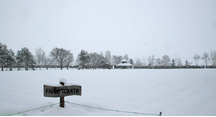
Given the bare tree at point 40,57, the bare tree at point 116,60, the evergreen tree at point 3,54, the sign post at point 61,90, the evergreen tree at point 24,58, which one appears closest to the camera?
the sign post at point 61,90

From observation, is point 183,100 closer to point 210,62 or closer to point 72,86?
point 72,86

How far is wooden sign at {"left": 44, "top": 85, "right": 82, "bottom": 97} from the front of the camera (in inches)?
137

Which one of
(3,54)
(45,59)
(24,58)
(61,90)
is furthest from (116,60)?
(61,90)

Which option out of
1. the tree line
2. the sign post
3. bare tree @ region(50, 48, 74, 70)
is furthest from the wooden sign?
bare tree @ region(50, 48, 74, 70)

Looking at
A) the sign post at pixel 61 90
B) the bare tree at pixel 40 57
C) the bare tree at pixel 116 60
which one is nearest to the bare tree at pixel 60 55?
the bare tree at pixel 40 57

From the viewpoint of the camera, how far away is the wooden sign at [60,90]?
3469 millimetres

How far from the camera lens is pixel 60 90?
3557 millimetres

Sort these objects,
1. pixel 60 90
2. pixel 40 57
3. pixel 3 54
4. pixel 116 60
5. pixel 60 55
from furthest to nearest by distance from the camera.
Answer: pixel 116 60 < pixel 40 57 < pixel 60 55 < pixel 3 54 < pixel 60 90

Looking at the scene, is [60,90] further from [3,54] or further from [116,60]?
[116,60]

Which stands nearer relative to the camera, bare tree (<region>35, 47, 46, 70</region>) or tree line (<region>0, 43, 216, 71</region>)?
tree line (<region>0, 43, 216, 71</region>)

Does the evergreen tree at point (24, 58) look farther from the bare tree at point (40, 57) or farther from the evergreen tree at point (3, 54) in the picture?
the bare tree at point (40, 57)

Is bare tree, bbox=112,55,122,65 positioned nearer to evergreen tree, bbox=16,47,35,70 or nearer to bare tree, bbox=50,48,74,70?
bare tree, bbox=50,48,74,70

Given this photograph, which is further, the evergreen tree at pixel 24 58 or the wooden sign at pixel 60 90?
the evergreen tree at pixel 24 58

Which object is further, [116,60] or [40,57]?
[116,60]
